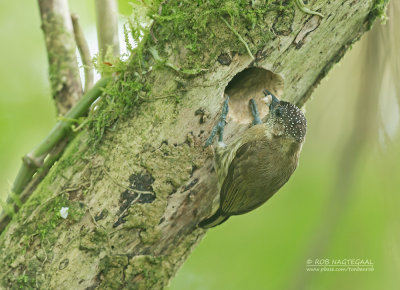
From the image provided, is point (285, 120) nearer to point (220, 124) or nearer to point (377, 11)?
point (220, 124)

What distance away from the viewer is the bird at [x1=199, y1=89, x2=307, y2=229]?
2.77m

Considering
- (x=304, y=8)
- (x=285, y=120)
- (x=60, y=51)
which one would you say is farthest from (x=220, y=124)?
(x=60, y=51)

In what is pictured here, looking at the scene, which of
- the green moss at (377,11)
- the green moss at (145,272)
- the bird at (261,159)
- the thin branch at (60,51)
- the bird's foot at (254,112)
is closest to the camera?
the green moss at (145,272)

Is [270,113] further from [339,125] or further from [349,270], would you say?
[349,270]

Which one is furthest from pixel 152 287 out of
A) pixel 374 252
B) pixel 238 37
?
pixel 374 252

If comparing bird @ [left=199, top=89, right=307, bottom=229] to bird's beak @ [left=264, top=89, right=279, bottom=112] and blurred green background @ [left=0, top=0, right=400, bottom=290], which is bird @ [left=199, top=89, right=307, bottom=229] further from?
blurred green background @ [left=0, top=0, right=400, bottom=290]

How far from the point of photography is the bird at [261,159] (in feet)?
9.10

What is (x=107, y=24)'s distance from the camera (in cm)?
304

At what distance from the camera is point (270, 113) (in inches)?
116

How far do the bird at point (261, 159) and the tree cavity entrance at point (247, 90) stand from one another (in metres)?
0.07

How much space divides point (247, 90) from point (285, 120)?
0.41 metres

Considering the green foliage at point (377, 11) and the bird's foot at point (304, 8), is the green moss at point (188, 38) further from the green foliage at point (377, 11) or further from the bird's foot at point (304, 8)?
the green foliage at point (377, 11)

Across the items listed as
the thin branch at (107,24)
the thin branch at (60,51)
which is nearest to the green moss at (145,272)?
the thin branch at (60,51)

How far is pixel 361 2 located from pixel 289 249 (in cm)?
200
